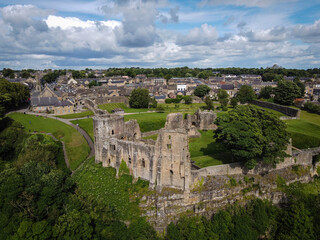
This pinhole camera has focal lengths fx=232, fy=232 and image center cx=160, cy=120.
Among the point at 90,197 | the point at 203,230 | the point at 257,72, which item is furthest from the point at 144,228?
the point at 257,72

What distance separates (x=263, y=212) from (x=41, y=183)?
24088mm

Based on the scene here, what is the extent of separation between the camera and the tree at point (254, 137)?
2659 centimetres

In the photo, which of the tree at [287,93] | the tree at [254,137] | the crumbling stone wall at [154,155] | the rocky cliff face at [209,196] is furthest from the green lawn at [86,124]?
the tree at [287,93]

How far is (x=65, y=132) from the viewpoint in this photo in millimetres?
47781

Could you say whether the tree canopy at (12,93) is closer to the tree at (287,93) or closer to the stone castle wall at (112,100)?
the stone castle wall at (112,100)

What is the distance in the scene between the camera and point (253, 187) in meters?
27.4

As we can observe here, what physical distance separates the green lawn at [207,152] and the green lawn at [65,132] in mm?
18897

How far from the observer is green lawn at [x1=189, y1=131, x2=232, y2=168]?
3166cm

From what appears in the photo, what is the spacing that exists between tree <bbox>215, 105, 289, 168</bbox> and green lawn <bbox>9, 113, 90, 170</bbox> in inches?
950

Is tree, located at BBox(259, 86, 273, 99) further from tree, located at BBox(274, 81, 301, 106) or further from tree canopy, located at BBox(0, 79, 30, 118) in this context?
tree canopy, located at BBox(0, 79, 30, 118)

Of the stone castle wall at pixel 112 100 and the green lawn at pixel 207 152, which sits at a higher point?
the stone castle wall at pixel 112 100

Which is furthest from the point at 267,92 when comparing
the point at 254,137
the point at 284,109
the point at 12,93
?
the point at 12,93

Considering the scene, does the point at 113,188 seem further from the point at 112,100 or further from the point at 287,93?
the point at 287,93

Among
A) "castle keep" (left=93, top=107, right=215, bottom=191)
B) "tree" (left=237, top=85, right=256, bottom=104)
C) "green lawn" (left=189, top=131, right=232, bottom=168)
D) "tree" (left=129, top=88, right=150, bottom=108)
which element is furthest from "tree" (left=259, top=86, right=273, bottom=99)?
"castle keep" (left=93, top=107, right=215, bottom=191)
